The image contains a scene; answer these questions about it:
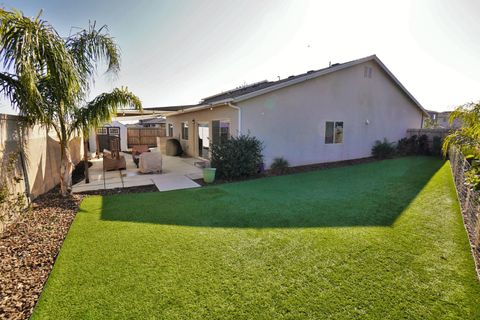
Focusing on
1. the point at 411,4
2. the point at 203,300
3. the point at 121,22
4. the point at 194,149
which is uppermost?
the point at 411,4

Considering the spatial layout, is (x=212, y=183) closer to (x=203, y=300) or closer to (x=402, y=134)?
(x=203, y=300)

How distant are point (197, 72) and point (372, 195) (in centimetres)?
1246

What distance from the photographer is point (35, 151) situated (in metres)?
6.39

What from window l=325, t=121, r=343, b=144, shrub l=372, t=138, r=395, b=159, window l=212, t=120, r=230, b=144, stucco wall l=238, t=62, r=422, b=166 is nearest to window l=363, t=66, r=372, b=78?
stucco wall l=238, t=62, r=422, b=166

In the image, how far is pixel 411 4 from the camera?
866 cm

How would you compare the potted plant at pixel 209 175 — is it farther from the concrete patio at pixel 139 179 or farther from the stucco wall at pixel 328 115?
the stucco wall at pixel 328 115

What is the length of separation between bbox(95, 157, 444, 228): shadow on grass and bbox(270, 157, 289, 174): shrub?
1466 mm

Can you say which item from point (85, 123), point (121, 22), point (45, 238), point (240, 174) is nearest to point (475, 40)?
point (240, 174)

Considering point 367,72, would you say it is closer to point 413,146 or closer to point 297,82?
point 297,82

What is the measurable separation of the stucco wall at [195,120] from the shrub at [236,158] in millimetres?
934

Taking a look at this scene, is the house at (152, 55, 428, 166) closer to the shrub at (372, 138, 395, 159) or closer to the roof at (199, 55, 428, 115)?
the roof at (199, 55, 428, 115)

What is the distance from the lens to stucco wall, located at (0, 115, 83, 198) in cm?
493

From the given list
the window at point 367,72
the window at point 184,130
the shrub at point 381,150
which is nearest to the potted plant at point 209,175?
the window at point 184,130

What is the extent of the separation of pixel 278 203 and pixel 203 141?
861 cm
